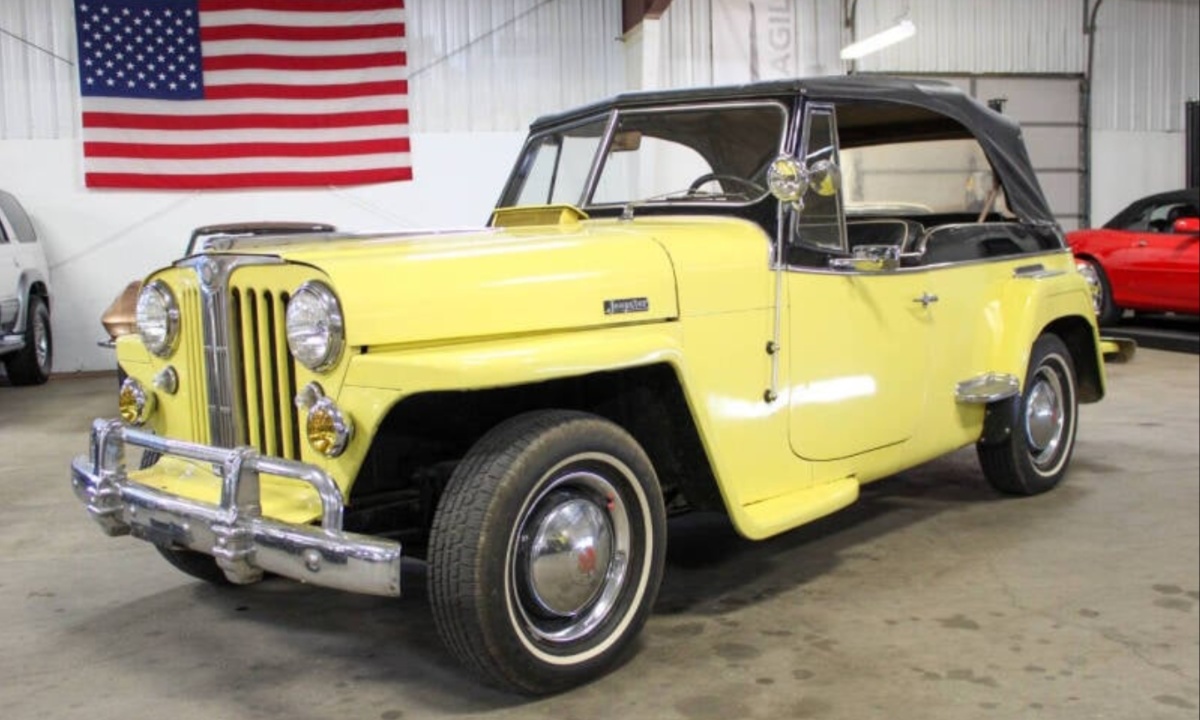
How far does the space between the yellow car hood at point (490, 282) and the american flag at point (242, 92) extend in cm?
860

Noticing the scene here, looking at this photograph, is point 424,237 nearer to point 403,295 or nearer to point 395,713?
point 403,295

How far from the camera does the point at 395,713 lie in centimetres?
272

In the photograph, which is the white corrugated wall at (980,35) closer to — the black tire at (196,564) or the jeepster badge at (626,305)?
the jeepster badge at (626,305)

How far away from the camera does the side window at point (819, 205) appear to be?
356 centimetres

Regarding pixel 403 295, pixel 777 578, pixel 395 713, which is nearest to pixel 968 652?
pixel 777 578

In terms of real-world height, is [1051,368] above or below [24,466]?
above

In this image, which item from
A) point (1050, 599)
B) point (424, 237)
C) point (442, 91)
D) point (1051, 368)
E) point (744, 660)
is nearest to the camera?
point (744, 660)

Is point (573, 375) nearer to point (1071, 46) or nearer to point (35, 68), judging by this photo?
point (35, 68)

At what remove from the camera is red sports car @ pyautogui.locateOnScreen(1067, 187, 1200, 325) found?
986 centimetres

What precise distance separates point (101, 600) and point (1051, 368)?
13.1ft

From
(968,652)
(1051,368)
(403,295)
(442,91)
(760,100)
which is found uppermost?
(442,91)

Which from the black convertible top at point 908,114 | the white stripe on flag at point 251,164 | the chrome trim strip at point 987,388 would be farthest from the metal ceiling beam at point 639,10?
the chrome trim strip at point 987,388

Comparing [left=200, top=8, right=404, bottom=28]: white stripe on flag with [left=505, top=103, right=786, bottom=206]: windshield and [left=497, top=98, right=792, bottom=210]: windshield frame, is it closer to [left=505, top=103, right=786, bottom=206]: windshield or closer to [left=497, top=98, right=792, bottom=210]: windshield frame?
[left=497, top=98, right=792, bottom=210]: windshield frame

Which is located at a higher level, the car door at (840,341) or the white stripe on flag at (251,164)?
the white stripe on flag at (251,164)
